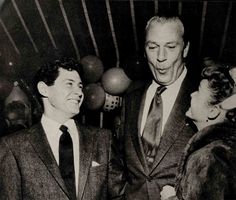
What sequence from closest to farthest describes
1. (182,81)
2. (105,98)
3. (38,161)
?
(38,161)
(182,81)
(105,98)

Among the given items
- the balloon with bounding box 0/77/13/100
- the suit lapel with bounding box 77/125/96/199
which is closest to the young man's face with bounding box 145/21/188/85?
the suit lapel with bounding box 77/125/96/199

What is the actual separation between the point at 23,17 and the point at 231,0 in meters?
1.22

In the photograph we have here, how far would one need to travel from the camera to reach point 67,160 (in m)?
2.05

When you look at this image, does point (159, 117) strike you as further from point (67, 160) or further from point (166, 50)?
point (67, 160)

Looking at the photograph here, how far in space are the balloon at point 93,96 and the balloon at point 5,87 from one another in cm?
45

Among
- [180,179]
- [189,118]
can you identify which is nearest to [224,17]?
[189,118]

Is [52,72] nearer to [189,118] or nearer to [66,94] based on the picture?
[66,94]

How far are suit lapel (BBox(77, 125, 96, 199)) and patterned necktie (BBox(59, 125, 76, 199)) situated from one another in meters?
0.04

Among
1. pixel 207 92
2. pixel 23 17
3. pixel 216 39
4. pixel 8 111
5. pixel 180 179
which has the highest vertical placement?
pixel 23 17

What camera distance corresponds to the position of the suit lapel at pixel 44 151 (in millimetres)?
1979

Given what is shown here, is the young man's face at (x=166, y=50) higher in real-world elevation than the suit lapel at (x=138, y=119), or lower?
higher

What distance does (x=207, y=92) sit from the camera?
2059 mm

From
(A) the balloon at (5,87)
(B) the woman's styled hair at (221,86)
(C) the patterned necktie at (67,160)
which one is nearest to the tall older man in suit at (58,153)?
(C) the patterned necktie at (67,160)

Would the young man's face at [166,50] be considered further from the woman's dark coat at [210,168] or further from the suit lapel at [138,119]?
the woman's dark coat at [210,168]
